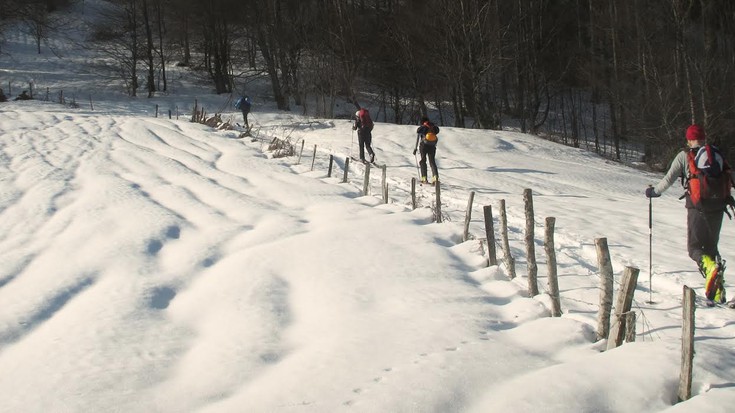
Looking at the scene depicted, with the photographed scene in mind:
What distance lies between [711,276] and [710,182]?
0.90 m

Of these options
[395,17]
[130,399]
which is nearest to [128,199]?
[130,399]

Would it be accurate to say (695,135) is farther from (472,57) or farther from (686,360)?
(472,57)

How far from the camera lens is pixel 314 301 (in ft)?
18.4

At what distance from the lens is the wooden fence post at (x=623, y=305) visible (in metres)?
4.29

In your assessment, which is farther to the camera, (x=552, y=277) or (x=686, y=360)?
(x=552, y=277)

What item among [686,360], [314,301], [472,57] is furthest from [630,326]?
[472,57]

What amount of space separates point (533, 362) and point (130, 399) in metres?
2.57

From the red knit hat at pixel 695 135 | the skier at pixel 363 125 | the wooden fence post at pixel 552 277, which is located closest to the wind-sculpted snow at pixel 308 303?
the wooden fence post at pixel 552 277

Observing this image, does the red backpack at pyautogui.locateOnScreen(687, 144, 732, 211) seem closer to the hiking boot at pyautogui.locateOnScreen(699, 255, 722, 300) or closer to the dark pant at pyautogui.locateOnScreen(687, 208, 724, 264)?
the dark pant at pyautogui.locateOnScreen(687, 208, 724, 264)

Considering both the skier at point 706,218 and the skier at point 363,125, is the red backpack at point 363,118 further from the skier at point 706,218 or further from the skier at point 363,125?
the skier at point 706,218

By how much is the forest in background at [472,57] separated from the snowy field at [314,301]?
44.6 feet

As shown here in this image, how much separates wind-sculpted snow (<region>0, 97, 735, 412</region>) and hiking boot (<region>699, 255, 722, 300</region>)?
0.30 meters

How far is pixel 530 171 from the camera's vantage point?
16.1 m

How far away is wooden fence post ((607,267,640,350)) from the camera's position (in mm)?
4289
